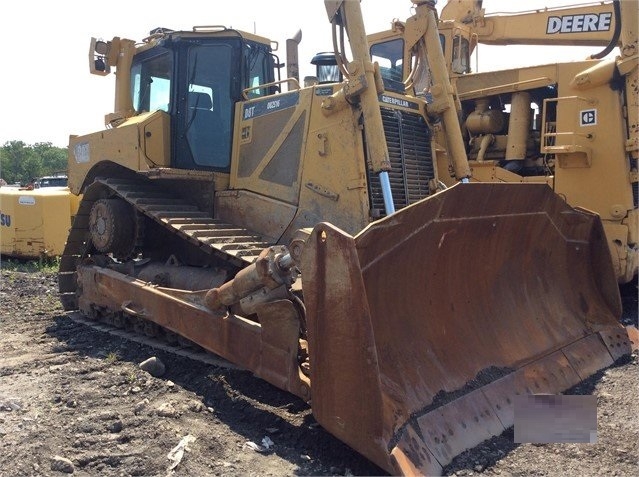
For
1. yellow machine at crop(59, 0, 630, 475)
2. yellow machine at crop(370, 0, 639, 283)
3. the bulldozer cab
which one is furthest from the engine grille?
the bulldozer cab

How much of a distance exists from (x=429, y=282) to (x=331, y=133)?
5.31 ft

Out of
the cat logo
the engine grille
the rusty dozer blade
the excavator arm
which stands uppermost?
the excavator arm

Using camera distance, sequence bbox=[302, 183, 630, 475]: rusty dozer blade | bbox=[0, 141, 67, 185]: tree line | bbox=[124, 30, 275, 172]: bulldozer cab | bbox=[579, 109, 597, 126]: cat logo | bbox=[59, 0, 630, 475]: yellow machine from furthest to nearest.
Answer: bbox=[0, 141, 67, 185]: tree line
bbox=[579, 109, 597, 126]: cat logo
bbox=[124, 30, 275, 172]: bulldozer cab
bbox=[59, 0, 630, 475]: yellow machine
bbox=[302, 183, 630, 475]: rusty dozer blade

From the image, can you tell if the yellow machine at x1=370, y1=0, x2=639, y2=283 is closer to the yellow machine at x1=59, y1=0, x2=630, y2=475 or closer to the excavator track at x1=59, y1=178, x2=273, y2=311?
the yellow machine at x1=59, y1=0, x2=630, y2=475

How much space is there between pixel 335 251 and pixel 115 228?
346cm

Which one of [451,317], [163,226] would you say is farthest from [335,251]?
[163,226]

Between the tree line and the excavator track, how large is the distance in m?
49.2

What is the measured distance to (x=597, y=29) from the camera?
7.44m

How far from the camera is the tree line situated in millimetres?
55250

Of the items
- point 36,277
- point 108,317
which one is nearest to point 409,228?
point 108,317

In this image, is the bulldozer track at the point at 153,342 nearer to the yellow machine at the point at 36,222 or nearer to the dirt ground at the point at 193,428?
the dirt ground at the point at 193,428

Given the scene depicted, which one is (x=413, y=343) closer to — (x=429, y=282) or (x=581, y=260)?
(x=429, y=282)

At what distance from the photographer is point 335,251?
307 cm

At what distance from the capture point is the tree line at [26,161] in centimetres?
5525
